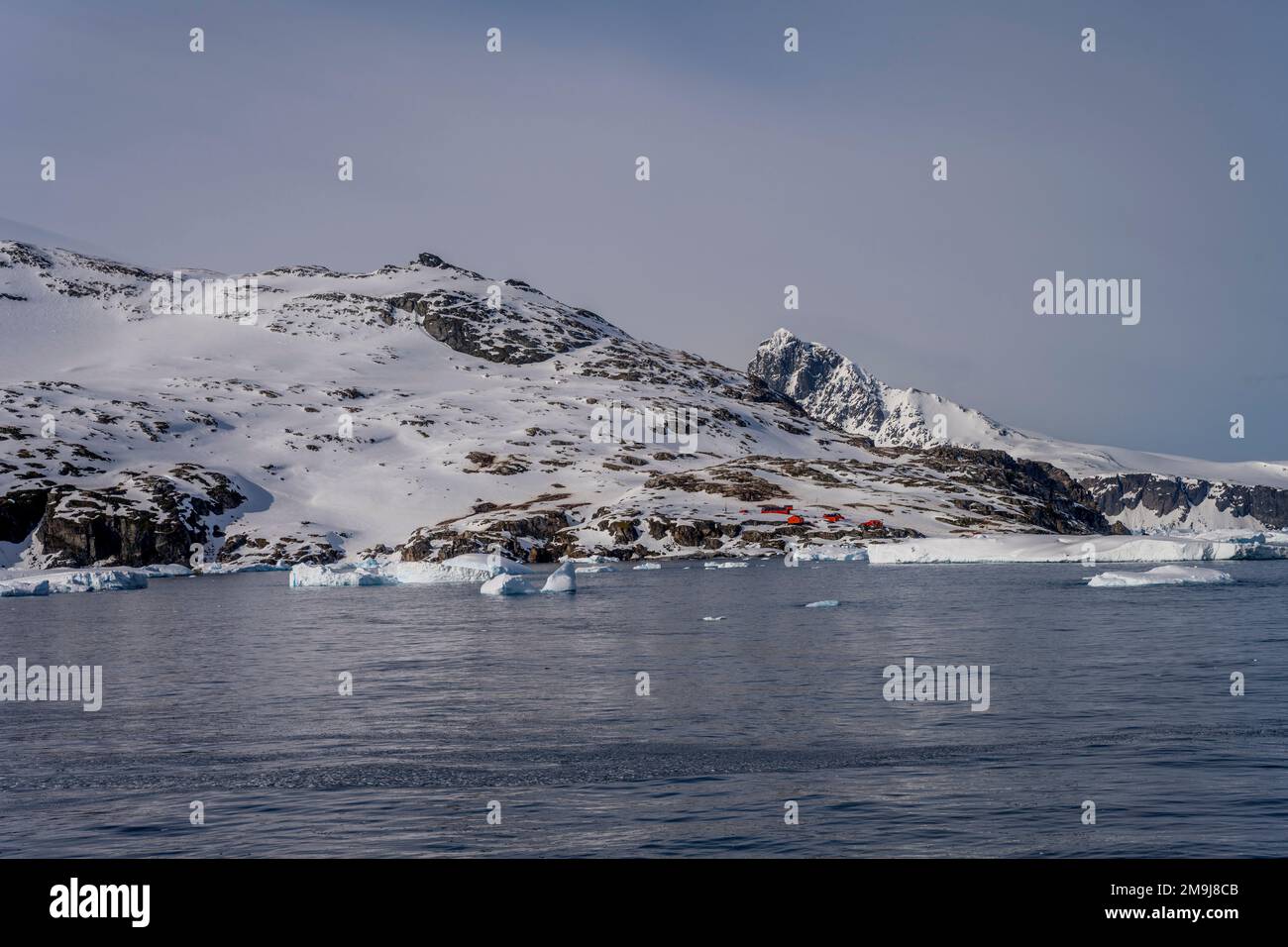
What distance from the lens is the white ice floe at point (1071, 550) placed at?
125250mm

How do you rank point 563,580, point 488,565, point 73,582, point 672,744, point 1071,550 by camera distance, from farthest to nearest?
point 1071,550 < point 73,582 < point 488,565 < point 563,580 < point 672,744

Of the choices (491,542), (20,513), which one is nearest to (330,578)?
(491,542)

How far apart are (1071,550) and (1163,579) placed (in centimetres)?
5020

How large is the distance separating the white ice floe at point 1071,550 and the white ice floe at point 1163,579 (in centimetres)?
3691

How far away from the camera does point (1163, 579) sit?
8481 cm

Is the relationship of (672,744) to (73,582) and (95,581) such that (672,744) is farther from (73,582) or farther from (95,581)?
(95,581)

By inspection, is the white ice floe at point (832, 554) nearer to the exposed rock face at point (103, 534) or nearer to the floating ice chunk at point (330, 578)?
the floating ice chunk at point (330, 578)

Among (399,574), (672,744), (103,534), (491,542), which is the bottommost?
(672,744)

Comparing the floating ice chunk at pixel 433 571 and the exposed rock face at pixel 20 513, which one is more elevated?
the exposed rock face at pixel 20 513

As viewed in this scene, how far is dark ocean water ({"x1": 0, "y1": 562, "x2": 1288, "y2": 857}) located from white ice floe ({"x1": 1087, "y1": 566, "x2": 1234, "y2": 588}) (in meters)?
19.9

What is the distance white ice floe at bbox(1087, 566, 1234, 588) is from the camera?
276 feet
